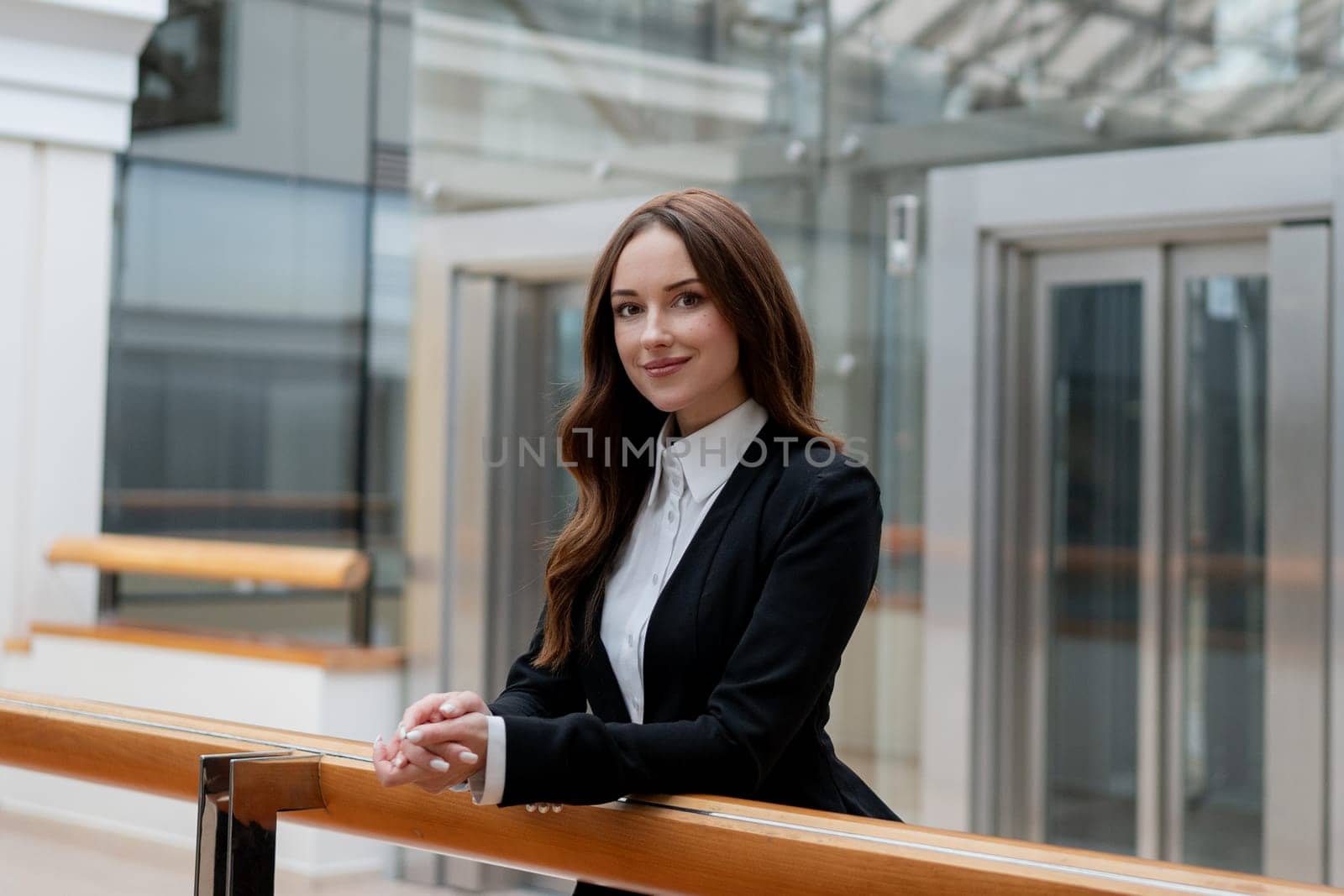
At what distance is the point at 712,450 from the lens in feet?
5.03

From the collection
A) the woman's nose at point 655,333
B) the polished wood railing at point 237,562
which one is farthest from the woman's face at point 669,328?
the polished wood railing at point 237,562

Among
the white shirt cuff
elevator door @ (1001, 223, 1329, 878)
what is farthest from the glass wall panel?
the white shirt cuff

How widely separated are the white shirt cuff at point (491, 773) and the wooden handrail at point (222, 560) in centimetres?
375

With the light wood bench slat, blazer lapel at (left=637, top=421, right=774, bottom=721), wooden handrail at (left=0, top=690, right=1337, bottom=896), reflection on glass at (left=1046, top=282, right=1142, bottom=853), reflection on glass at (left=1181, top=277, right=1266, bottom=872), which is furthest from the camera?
the light wood bench slat

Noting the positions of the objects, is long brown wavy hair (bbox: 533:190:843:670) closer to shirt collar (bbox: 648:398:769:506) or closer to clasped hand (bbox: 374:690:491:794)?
shirt collar (bbox: 648:398:769:506)

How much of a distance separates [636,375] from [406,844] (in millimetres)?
496

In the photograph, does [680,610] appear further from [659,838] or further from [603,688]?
[659,838]

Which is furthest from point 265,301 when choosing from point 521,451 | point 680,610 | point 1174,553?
point 680,610

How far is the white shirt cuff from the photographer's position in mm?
1275

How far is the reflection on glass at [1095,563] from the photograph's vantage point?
4043 millimetres

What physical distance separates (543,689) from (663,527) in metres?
0.21

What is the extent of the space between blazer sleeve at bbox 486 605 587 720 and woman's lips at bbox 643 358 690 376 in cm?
28

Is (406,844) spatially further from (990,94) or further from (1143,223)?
(990,94)

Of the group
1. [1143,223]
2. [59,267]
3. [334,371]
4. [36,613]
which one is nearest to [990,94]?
[1143,223]
